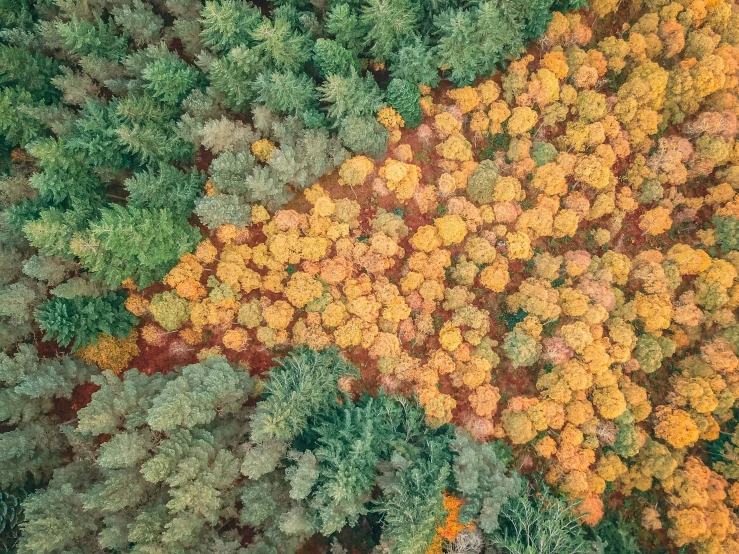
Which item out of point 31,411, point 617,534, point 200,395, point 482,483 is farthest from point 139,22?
point 617,534

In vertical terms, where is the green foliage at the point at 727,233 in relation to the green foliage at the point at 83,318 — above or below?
below

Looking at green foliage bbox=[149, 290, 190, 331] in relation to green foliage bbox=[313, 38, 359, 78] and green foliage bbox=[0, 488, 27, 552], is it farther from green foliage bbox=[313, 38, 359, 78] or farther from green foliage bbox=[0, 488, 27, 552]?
green foliage bbox=[313, 38, 359, 78]

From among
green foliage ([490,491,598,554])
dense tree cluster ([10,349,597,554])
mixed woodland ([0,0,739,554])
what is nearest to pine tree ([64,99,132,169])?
mixed woodland ([0,0,739,554])

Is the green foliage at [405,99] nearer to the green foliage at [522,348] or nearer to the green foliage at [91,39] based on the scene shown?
the green foliage at [522,348]

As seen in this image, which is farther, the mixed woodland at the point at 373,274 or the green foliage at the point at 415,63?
the green foliage at the point at 415,63

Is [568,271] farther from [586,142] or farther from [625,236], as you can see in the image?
[586,142]

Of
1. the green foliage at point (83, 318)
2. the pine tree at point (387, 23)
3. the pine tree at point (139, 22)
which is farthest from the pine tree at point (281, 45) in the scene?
the green foliage at point (83, 318)
